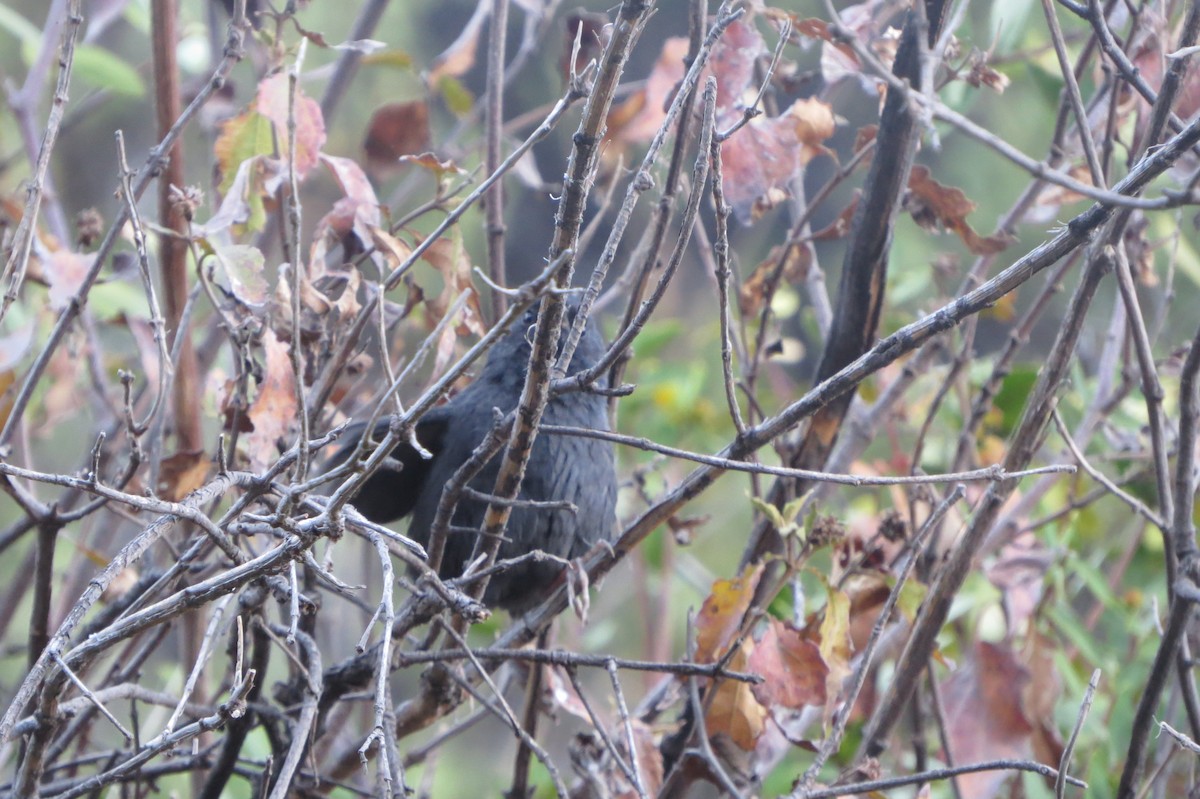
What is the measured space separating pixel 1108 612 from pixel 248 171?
7.56 feet

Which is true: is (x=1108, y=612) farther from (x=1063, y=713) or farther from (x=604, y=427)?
(x=604, y=427)

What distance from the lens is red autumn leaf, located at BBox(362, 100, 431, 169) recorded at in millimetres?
2369

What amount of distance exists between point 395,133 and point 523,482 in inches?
30.9

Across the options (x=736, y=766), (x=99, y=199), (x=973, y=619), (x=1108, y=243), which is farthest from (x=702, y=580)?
(x=99, y=199)

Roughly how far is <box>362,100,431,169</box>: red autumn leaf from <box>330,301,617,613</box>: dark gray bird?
44 cm

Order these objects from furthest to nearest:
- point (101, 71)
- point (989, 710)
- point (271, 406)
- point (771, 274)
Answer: point (101, 71)
point (771, 274)
point (989, 710)
point (271, 406)

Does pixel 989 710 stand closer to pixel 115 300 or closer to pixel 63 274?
pixel 63 274

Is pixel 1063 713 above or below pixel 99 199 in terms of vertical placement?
below

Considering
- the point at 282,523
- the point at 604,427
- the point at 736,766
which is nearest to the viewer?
the point at 282,523

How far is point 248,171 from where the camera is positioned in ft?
5.44

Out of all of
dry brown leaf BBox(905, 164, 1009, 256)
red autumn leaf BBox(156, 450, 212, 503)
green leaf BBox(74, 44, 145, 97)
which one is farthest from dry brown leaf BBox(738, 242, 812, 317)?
green leaf BBox(74, 44, 145, 97)

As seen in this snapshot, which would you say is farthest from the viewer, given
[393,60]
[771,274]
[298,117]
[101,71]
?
[101,71]

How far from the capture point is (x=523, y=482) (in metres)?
2.25

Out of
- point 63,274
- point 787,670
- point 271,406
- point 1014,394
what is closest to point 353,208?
point 271,406
